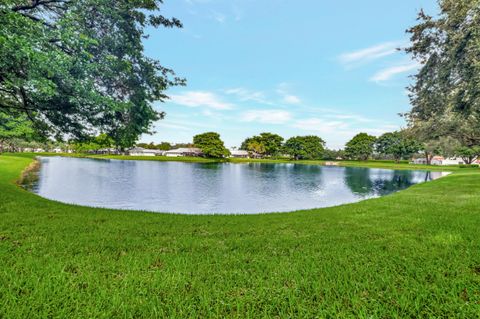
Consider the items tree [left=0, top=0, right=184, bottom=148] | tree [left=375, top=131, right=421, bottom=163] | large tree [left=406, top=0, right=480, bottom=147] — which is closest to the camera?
tree [left=0, top=0, right=184, bottom=148]

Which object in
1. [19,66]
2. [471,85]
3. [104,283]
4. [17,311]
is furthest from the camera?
[471,85]

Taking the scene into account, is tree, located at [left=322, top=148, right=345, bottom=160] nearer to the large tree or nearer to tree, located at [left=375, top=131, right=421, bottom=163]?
tree, located at [left=375, top=131, right=421, bottom=163]

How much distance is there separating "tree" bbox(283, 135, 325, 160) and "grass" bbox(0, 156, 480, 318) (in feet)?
411

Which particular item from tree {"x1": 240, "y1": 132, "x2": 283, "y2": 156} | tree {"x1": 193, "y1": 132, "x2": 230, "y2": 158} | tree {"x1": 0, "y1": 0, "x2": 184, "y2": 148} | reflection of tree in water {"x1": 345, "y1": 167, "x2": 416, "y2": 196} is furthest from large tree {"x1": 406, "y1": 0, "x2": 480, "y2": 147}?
tree {"x1": 240, "y1": 132, "x2": 283, "y2": 156}

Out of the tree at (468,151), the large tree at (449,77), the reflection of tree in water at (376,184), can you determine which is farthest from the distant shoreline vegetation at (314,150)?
the large tree at (449,77)

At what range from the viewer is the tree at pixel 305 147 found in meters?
129

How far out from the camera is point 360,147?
12031 centimetres

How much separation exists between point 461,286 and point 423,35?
1574cm

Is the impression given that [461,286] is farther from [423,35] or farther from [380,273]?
[423,35]

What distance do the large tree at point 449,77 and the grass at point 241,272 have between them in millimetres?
7418

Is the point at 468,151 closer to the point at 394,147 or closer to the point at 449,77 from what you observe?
the point at 394,147

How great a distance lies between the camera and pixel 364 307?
316cm

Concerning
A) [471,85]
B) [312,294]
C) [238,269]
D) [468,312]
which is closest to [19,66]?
[238,269]

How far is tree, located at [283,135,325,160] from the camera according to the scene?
424 ft
